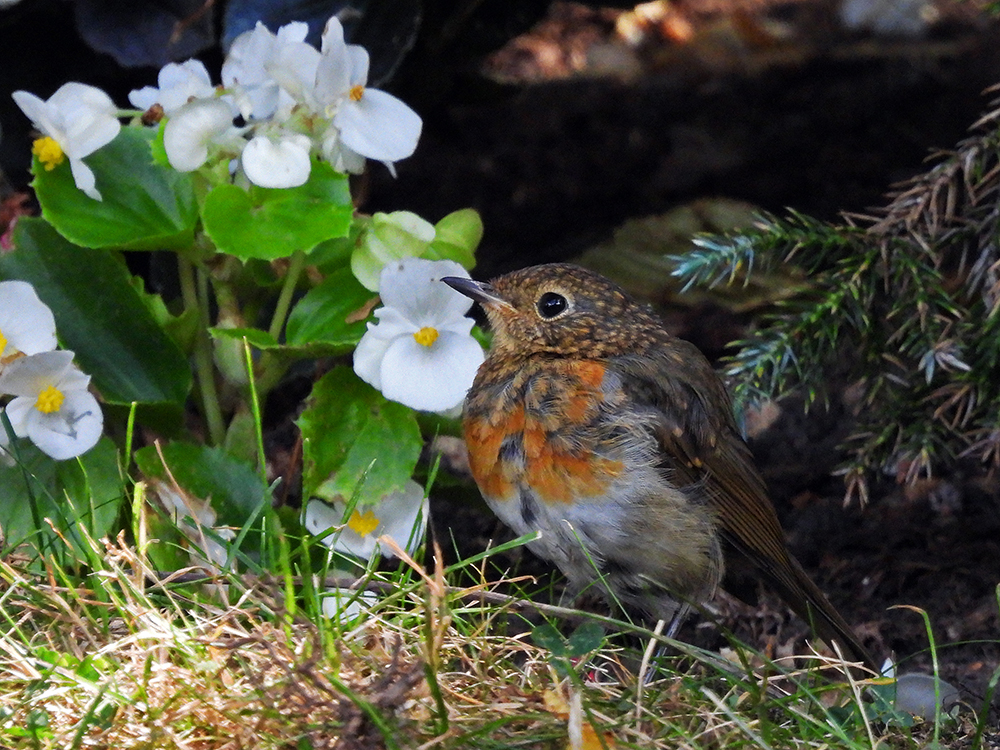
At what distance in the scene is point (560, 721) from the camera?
6.30 ft

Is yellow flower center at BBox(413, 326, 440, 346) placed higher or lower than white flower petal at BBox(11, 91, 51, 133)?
lower

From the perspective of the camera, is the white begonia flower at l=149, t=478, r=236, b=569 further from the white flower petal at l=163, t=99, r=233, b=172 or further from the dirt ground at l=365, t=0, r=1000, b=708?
the dirt ground at l=365, t=0, r=1000, b=708

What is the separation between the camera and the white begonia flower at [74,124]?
253 centimetres

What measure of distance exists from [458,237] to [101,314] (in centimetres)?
80

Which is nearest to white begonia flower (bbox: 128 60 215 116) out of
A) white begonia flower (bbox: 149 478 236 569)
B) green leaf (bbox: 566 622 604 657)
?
white begonia flower (bbox: 149 478 236 569)

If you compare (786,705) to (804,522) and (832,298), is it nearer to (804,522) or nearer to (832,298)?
(832,298)

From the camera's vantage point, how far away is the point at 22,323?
245 centimetres

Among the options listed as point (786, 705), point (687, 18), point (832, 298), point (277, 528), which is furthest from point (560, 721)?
point (687, 18)

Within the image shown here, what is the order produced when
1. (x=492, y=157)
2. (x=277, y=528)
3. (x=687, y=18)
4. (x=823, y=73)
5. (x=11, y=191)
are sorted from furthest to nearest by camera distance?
(x=687, y=18)
(x=823, y=73)
(x=492, y=157)
(x=11, y=191)
(x=277, y=528)

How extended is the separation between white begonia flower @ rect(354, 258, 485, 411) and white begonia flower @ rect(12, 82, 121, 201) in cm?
65

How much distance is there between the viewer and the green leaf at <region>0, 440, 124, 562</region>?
2480mm

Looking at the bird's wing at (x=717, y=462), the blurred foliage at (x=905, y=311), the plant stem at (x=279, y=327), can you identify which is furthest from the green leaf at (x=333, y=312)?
the blurred foliage at (x=905, y=311)

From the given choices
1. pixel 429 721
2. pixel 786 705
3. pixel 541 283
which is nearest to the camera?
pixel 429 721

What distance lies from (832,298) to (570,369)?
658mm
